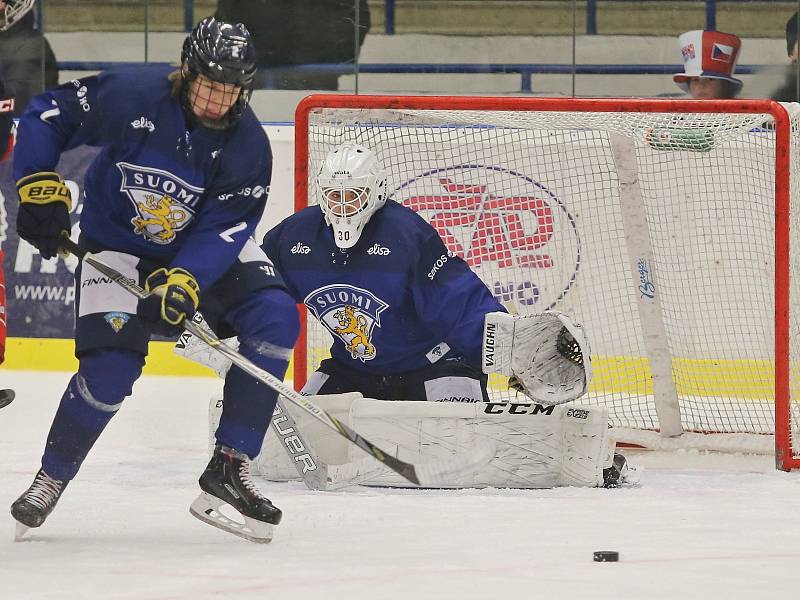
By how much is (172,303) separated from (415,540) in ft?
2.08

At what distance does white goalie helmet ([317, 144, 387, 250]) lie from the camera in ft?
11.9

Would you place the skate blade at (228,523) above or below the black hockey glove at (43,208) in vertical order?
below

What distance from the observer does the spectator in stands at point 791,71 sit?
5.79 meters

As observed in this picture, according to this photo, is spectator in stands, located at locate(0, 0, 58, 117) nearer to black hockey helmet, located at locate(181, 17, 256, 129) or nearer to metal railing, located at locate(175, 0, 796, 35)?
metal railing, located at locate(175, 0, 796, 35)

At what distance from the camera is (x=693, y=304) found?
16.4 feet

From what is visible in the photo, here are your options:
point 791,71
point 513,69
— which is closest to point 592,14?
point 513,69

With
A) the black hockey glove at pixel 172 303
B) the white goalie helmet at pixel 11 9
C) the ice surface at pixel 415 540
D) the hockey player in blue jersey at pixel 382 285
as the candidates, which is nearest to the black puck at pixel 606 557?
the ice surface at pixel 415 540

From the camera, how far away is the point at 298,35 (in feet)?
20.0

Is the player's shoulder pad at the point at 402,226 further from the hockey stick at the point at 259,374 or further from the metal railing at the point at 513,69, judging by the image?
the metal railing at the point at 513,69

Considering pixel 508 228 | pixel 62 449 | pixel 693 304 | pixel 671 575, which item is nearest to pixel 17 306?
pixel 508 228

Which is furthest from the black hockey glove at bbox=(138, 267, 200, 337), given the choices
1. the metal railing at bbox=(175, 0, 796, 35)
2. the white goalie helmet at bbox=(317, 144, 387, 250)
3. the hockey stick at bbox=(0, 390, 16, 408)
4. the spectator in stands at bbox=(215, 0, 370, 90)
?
the metal railing at bbox=(175, 0, 796, 35)

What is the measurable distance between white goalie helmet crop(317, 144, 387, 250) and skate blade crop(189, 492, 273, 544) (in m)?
1.02

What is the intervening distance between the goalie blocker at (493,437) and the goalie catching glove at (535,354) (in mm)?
79

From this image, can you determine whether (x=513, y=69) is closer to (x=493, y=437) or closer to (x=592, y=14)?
(x=592, y=14)
